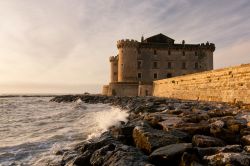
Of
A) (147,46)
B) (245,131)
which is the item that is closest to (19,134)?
(245,131)

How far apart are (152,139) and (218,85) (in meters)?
11.8

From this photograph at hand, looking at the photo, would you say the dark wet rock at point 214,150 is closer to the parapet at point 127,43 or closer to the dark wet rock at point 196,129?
the dark wet rock at point 196,129

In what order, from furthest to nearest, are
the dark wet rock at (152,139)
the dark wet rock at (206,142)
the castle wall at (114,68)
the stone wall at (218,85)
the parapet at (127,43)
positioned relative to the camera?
1. the castle wall at (114,68)
2. the parapet at (127,43)
3. the stone wall at (218,85)
4. the dark wet rock at (152,139)
5. the dark wet rock at (206,142)

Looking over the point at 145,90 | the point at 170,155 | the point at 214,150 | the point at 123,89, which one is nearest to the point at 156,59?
the point at 123,89

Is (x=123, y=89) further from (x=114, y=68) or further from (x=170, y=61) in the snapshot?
(x=170, y=61)

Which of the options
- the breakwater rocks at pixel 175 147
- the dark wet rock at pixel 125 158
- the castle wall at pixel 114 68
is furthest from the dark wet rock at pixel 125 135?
the castle wall at pixel 114 68

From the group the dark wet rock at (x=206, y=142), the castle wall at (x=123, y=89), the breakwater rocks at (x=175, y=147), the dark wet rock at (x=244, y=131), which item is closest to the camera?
the breakwater rocks at (x=175, y=147)

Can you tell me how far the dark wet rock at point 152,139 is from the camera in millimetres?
5441

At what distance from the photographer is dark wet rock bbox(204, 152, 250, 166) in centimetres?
414

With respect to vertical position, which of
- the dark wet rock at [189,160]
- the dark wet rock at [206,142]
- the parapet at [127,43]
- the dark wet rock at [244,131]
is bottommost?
the dark wet rock at [189,160]

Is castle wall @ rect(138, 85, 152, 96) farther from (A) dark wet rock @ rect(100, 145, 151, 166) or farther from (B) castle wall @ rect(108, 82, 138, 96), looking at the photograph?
(A) dark wet rock @ rect(100, 145, 151, 166)

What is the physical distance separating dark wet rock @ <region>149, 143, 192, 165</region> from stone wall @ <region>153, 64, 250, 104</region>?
31.0ft

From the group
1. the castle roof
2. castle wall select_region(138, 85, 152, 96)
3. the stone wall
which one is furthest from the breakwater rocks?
the castle roof

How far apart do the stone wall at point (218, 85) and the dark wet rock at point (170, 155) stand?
945 cm
